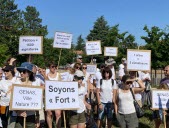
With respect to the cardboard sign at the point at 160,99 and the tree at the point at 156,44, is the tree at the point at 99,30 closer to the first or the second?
the tree at the point at 156,44

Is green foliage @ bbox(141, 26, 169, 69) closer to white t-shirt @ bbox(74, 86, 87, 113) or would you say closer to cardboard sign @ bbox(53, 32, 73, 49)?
cardboard sign @ bbox(53, 32, 73, 49)

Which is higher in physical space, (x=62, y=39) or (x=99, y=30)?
(x=99, y=30)

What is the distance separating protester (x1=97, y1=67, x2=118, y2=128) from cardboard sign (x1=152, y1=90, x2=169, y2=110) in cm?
108

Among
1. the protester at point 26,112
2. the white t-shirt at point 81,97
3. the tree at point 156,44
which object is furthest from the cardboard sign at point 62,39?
the tree at point 156,44

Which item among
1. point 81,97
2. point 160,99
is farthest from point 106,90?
point 160,99

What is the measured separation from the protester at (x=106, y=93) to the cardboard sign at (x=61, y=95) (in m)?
1.71

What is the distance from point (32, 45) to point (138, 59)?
3957 millimetres

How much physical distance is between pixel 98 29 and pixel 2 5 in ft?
81.9

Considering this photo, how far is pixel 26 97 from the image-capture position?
6918mm

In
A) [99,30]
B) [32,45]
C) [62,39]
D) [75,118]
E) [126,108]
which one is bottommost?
[75,118]

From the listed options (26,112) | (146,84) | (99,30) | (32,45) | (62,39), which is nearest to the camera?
(26,112)

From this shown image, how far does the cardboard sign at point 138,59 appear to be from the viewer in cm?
952

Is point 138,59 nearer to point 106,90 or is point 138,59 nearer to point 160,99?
point 106,90

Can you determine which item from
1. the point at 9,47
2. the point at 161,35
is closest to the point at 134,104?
the point at 161,35
